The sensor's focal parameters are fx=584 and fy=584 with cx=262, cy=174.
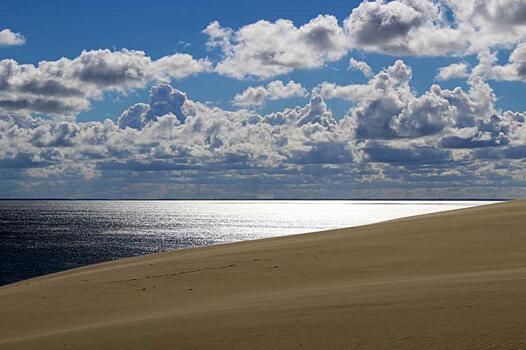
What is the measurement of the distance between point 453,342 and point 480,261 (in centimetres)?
1250

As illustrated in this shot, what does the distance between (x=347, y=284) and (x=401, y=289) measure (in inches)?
134

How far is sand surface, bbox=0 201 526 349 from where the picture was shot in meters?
11.2

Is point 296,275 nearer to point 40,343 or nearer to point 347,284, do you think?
point 347,284

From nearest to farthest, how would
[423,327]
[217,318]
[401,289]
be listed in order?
[423,327], [217,318], [401,289]

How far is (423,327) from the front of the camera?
36.4 feet

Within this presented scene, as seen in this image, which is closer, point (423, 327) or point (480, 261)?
point (423, 327)

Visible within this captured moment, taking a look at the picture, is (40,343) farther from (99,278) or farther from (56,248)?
(56,248)

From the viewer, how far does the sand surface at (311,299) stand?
11211 mm

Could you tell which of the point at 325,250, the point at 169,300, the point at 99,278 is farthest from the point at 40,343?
the point at 325,250

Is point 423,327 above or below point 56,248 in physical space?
above

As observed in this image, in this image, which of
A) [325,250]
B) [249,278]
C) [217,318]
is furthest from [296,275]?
[217,318]

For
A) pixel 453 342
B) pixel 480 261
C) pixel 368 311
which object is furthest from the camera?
pixel 480 261

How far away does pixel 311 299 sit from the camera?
1523 cm

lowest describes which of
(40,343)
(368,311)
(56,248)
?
(56,248)
